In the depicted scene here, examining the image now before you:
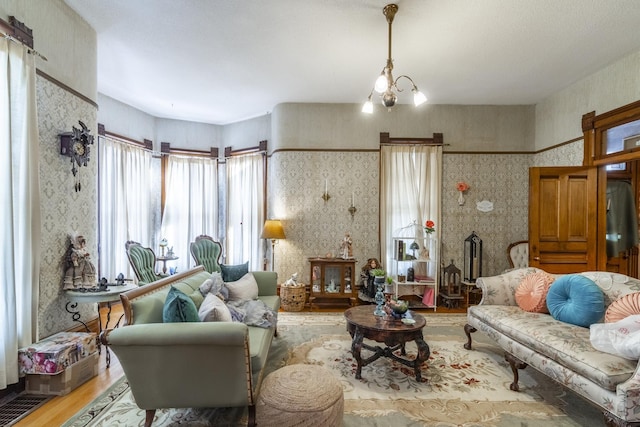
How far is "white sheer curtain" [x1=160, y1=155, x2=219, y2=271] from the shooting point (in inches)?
221

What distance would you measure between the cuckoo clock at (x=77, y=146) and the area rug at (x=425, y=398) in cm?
207

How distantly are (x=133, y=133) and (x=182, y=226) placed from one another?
1808 millimetres

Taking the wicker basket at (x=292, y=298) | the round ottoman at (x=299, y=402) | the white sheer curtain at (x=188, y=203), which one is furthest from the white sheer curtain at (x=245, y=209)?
the round ottoman at (x=299, y=402)

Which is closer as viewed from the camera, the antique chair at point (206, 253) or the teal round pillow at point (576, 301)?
the teal round pillow at point (576, 301)

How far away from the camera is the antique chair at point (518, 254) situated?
16.0 ft

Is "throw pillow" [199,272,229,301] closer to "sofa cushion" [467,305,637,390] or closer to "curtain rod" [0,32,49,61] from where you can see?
"curtain rod" [0,32,49,61]

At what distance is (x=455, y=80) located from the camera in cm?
419

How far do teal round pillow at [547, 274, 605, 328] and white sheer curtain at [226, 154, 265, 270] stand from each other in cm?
429

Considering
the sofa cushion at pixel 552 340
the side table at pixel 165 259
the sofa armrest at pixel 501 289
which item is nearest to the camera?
the sofa cushion at pixel 552 340

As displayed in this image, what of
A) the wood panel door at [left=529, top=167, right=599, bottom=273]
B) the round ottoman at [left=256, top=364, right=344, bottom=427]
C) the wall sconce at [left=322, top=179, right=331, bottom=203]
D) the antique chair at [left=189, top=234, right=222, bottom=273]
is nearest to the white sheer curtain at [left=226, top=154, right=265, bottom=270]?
the antique chair at [left=189, top=234, right=222, bottom=273]

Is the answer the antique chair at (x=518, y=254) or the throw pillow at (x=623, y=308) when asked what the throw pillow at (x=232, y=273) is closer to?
the throw pillow at (x=623, y=308)

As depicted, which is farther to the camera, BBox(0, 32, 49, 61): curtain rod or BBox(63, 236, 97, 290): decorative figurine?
BBox(63, 236, 97, 290): decorative figurine

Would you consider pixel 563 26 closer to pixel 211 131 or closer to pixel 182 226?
pixel 211 131

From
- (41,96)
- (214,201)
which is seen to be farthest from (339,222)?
(41,96)
